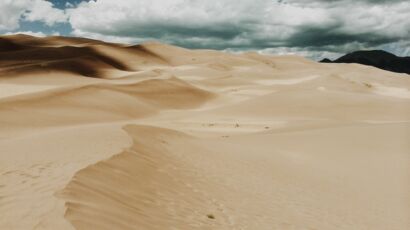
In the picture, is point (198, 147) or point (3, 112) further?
point (3, 112)

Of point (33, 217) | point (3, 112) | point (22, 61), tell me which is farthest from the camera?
point (22, 61)

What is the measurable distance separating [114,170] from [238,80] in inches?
2088

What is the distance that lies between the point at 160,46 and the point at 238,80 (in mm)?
42787

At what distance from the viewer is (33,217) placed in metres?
5.62

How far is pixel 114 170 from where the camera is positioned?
912cm

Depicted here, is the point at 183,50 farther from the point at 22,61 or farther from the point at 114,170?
the point at 114,170

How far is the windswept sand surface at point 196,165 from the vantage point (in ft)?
23.3

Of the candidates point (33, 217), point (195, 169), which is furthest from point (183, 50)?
point (33, 217)

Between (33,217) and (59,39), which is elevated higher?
(59,39)

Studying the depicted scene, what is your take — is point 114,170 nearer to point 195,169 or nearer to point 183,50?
point 195,169

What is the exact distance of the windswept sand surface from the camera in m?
7.11

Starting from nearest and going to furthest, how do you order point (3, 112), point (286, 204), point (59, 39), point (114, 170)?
point (114, 170) → point (286, 204) → point (3, 112) → point (59, 39)

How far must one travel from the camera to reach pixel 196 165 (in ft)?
42.7

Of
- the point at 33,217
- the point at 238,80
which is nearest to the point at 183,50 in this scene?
the point at 238,80
